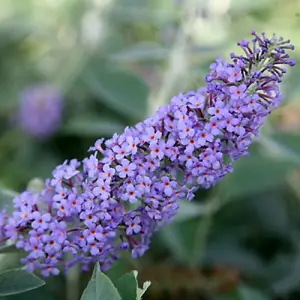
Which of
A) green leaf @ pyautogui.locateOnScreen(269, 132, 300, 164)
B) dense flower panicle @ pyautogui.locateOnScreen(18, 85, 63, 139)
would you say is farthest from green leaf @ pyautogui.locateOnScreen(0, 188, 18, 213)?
dense flower panicle @ pyautogui.locateOnScreen(18, 85, 63, 139)

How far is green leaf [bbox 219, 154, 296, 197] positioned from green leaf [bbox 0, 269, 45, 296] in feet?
2.74

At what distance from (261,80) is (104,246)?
37 centimetres

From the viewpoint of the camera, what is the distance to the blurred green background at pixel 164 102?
167cm

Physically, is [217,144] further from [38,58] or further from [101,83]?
[38,58]

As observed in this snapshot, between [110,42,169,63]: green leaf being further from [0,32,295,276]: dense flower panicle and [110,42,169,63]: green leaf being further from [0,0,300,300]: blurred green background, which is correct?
[0,32,295,276]: dense flower panicle

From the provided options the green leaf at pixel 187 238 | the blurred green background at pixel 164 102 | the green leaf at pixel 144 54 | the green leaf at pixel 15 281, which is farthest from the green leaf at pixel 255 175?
the green leaf at pixel 15 281

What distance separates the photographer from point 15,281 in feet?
3.49

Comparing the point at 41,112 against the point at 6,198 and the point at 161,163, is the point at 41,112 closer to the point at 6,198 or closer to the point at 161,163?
the point at 6,198

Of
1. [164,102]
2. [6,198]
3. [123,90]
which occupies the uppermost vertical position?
[123,90]

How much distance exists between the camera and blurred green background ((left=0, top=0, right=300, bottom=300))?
167 cm

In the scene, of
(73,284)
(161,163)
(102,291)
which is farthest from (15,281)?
(73,284)

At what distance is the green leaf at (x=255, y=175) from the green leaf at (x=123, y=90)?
327 millimetres

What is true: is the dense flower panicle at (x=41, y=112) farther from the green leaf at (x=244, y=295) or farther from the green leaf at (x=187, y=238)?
the green leaf at (x=244, y=295)

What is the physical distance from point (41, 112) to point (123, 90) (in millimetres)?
409
